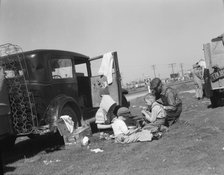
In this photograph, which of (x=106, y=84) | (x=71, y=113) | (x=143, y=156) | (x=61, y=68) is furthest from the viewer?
(x=106, y=84)

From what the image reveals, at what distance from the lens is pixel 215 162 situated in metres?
4.44

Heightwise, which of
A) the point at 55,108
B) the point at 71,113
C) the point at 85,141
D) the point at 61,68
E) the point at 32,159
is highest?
the point at 61,68

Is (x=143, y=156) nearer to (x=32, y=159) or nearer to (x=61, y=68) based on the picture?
(x=32, y=159)

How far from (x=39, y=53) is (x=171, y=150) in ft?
12.6

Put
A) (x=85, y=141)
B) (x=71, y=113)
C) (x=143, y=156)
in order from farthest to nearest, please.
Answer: (x=71, y=113) < (x=85, y=141) < (x=143, y=156)

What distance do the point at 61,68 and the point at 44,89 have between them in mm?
1042

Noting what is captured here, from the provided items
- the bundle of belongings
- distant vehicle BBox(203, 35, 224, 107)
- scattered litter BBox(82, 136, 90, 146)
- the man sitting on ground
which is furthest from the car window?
distant vehicle BBox(203, 35, 224, 107)

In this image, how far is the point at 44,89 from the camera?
23.9 feet

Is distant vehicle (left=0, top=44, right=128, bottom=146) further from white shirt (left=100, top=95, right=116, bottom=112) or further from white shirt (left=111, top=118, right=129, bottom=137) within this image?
white shirt (left=111, top=118, right=129, bottom=137)

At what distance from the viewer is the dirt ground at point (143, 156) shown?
4535mm

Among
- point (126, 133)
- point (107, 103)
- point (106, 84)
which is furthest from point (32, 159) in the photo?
point (106, 84)

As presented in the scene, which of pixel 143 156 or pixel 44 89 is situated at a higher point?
pixel 44 89

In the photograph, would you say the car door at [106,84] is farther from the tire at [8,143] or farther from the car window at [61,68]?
the tire at [8,143]

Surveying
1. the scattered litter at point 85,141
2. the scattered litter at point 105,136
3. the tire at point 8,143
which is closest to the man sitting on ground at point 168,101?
the scattered litter at point 105,136
